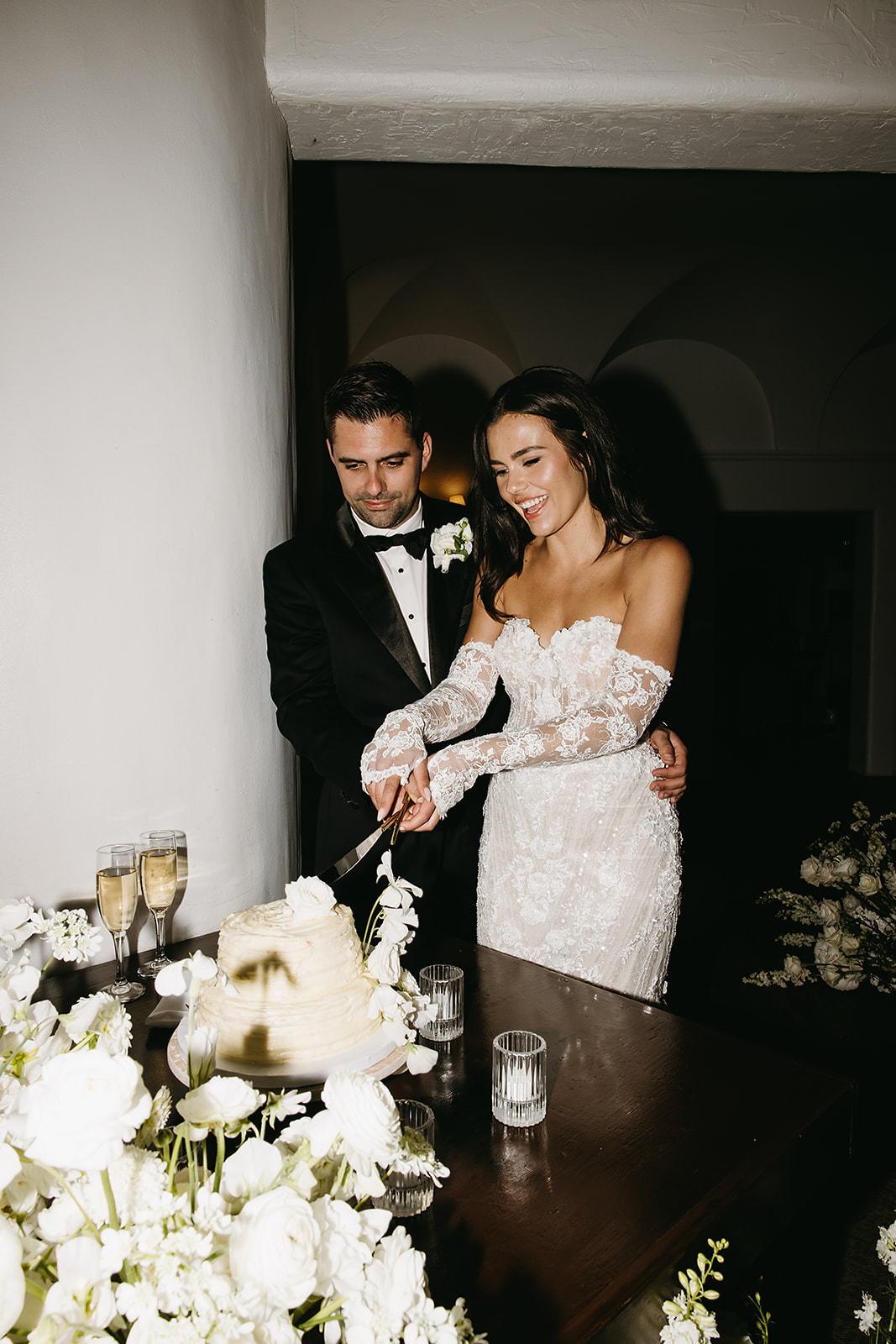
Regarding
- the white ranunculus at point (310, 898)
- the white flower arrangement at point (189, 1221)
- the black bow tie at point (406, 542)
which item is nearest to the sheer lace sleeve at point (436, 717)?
the black bow tie at point (406, 542)

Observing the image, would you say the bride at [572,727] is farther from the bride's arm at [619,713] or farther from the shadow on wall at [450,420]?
the shadow on wall at [450,420]

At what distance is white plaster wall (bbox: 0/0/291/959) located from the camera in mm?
1683

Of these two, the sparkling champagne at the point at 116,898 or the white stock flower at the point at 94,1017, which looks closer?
the white stock flower at the point at 94,1017

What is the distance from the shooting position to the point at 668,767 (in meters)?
2.14

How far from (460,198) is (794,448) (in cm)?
418

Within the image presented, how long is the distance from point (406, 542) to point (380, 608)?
0.23 m

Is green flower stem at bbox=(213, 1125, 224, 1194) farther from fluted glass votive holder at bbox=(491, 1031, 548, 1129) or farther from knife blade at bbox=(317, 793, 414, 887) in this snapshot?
knife blade at bbox=(317, 793, 414, 887)

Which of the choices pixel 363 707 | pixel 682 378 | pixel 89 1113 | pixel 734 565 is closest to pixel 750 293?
pixel 682 378

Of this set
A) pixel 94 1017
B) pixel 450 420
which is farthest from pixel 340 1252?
pixel 450 420

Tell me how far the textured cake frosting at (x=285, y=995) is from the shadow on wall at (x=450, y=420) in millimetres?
6701

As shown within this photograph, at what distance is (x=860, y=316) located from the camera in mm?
7609

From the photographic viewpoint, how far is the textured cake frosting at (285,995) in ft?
3.70

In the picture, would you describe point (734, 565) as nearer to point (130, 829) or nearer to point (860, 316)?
point (860, 316)

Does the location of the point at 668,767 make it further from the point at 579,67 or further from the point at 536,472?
the point at 579,67
